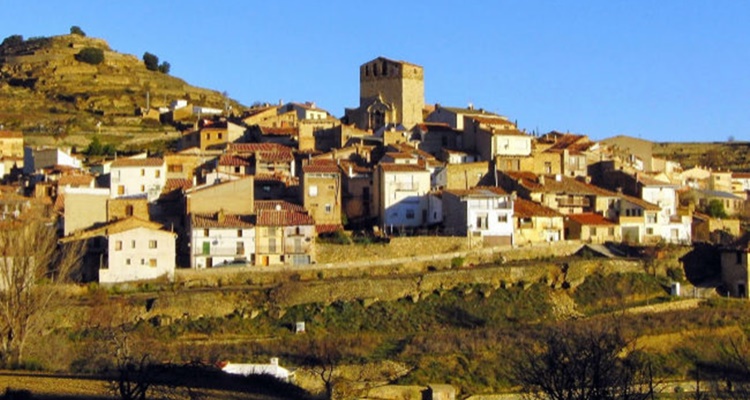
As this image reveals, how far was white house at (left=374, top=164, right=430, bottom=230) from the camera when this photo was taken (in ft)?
159

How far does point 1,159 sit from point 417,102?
74.9 feet

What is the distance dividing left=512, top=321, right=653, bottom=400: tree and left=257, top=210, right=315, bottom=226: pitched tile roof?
10129mm

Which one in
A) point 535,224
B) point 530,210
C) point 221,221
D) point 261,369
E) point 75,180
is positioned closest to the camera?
point 261,369

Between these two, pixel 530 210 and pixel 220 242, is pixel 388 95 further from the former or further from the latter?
pixel 220 242

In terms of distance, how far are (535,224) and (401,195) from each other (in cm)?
552

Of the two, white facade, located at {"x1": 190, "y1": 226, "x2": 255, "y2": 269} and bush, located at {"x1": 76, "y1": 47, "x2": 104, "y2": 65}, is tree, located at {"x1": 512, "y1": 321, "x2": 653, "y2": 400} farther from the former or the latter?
bush, located at {"x1": 76, "y1": 47, "x2": 104, "y2": 65}

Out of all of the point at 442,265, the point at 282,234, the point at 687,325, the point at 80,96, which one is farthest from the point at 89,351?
the point at 80,96

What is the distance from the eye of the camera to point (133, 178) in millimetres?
49469

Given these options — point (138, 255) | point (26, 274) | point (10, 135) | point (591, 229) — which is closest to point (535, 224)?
point (591, 229)

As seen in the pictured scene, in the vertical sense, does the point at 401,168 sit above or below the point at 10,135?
below

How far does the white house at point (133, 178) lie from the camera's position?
49.2 metres

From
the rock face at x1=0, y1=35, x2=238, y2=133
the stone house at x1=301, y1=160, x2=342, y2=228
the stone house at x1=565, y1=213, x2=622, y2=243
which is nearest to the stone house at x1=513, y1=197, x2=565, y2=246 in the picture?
the stone house at x1=565, y1=213, x2=622, y2=243

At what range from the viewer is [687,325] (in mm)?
41469

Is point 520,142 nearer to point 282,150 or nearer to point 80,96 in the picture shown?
Answer: point 282,150
